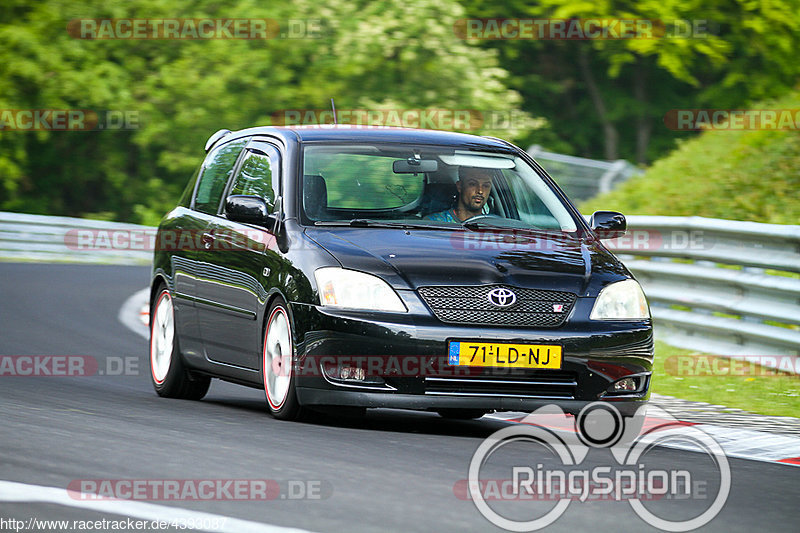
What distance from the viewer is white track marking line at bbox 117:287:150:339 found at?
1540 cm

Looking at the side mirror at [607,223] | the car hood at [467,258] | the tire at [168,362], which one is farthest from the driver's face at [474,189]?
the tire at [168,362]

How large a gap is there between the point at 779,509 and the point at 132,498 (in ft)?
8.27

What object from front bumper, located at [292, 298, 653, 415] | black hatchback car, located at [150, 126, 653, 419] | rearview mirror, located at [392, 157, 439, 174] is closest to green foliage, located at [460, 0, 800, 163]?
black hatchback car, located at [150, 126, 653, 419]

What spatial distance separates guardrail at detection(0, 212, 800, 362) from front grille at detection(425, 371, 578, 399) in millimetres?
4172

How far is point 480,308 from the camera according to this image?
8102 millimetres

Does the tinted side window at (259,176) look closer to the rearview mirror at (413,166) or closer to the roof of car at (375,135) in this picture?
the roof of car at (375,135)

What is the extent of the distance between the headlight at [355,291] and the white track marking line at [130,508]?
8.02 feet

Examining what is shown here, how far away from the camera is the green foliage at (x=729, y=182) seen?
58.8 ft

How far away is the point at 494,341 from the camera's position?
26.4ft

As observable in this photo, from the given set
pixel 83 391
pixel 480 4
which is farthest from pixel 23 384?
pixel 480 4

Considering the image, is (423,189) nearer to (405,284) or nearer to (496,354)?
(405,284)

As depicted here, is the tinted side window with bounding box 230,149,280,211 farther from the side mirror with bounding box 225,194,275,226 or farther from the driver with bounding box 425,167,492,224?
the driver with bounding box 425,167,492,224

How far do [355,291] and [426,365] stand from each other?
1.73 feet

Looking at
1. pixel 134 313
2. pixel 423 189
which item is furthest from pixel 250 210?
pixel 134 313
